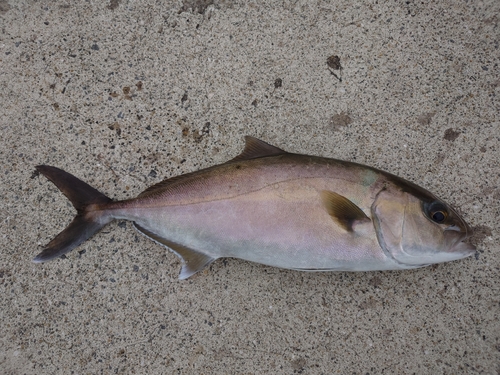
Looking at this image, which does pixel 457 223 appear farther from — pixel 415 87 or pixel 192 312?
pixel 192 312

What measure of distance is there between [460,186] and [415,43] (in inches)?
39.1

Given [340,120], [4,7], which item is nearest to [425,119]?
[340,120]

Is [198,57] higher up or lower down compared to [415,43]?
lower down

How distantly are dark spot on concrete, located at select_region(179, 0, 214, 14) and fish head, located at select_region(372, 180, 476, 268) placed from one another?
170 centimetres

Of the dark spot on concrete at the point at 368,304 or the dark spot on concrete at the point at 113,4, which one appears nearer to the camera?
the dark spot on concrete at the point at 368,304

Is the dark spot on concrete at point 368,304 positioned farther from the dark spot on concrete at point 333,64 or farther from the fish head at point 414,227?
the dark spot on concrete at point 333,64

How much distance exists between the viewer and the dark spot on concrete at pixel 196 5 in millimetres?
2502

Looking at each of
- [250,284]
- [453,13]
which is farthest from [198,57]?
[453,13]

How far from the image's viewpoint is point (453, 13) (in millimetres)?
2459

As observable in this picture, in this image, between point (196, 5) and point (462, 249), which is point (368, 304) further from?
point (196, 5)

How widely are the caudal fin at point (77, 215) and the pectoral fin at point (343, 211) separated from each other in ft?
4.16

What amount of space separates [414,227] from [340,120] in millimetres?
878

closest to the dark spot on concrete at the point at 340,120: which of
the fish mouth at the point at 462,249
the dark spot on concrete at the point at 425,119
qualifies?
the dark spot on concrete at the point at 425,119

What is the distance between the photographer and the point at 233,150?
2402 millimetres
